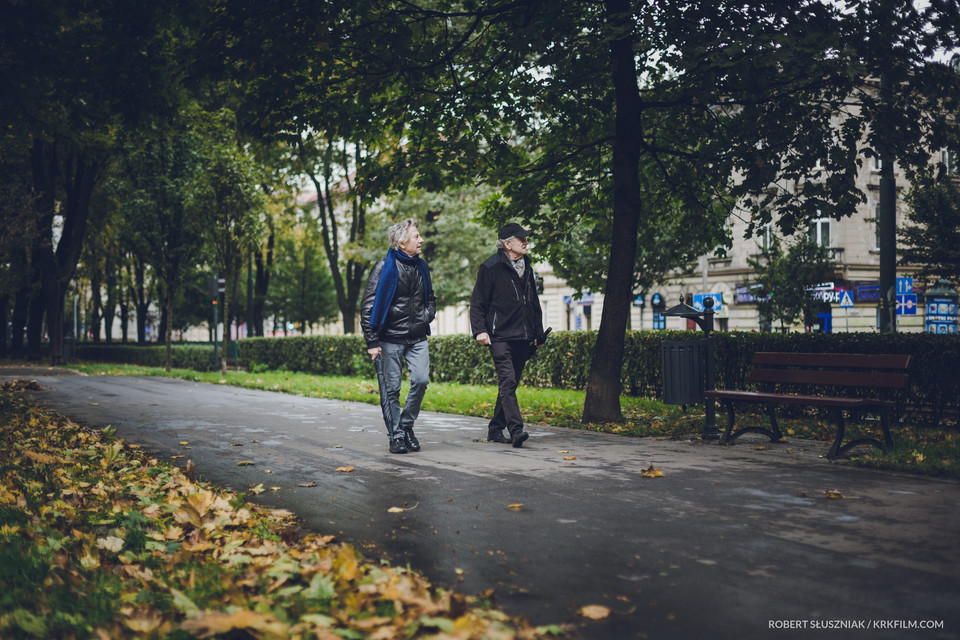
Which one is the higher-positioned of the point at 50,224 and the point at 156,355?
the point at 50,224

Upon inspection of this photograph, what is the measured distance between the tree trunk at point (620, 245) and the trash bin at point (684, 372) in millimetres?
1183

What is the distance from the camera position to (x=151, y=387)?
16.6 m

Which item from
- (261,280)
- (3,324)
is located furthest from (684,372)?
(3,324)

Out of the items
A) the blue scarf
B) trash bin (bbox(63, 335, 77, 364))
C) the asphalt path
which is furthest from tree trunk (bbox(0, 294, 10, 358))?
the blue scarf

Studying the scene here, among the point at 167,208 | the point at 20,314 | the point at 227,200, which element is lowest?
the point at 20,314

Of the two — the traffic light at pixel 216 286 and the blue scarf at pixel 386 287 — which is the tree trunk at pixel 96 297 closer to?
the traffic light at pixel 216 286

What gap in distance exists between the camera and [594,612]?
3104 mm

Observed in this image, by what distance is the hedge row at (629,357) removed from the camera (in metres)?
8.85

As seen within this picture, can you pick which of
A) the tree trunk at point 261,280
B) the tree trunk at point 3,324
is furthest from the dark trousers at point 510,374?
the tree trunk at point 3,324

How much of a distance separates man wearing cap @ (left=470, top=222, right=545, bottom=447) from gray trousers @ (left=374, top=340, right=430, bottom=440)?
709mm

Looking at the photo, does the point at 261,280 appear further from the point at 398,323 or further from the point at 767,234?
the point at 398,323

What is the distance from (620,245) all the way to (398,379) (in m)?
3.82

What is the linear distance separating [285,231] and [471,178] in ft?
87.6

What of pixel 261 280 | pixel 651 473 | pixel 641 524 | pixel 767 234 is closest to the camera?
pixel 641 524
